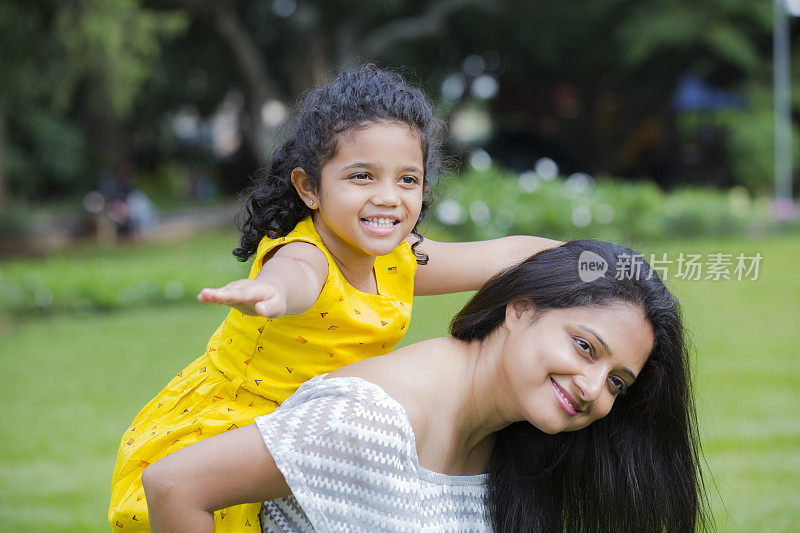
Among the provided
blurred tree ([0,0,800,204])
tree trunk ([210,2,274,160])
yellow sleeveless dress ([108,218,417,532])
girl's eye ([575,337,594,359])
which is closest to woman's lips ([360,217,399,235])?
yellow sleeveless dress ([108,218,417,532])

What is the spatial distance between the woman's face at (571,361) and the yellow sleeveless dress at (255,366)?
39 centimetres

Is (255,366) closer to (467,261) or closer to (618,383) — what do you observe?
(467,261)

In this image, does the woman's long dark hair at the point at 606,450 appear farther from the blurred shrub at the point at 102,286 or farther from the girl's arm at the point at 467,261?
the blurred shrub at the point at 102,286

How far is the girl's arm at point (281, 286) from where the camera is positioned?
1489 mm

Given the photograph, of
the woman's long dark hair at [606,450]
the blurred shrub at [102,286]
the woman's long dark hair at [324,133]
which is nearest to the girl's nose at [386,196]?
the woman's long dark hair at [324,133]

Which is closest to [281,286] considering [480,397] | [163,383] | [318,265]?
[318,265]

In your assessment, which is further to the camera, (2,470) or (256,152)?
(256,152)

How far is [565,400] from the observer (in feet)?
5.79

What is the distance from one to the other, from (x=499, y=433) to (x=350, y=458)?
55cm

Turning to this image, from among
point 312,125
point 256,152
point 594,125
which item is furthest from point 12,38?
point 594,125

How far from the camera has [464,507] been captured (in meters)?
1.92

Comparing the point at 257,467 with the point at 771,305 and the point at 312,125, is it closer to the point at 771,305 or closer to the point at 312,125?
the point at 312,125

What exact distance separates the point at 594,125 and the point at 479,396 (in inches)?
→ 868

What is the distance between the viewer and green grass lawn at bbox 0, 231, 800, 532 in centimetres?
426
